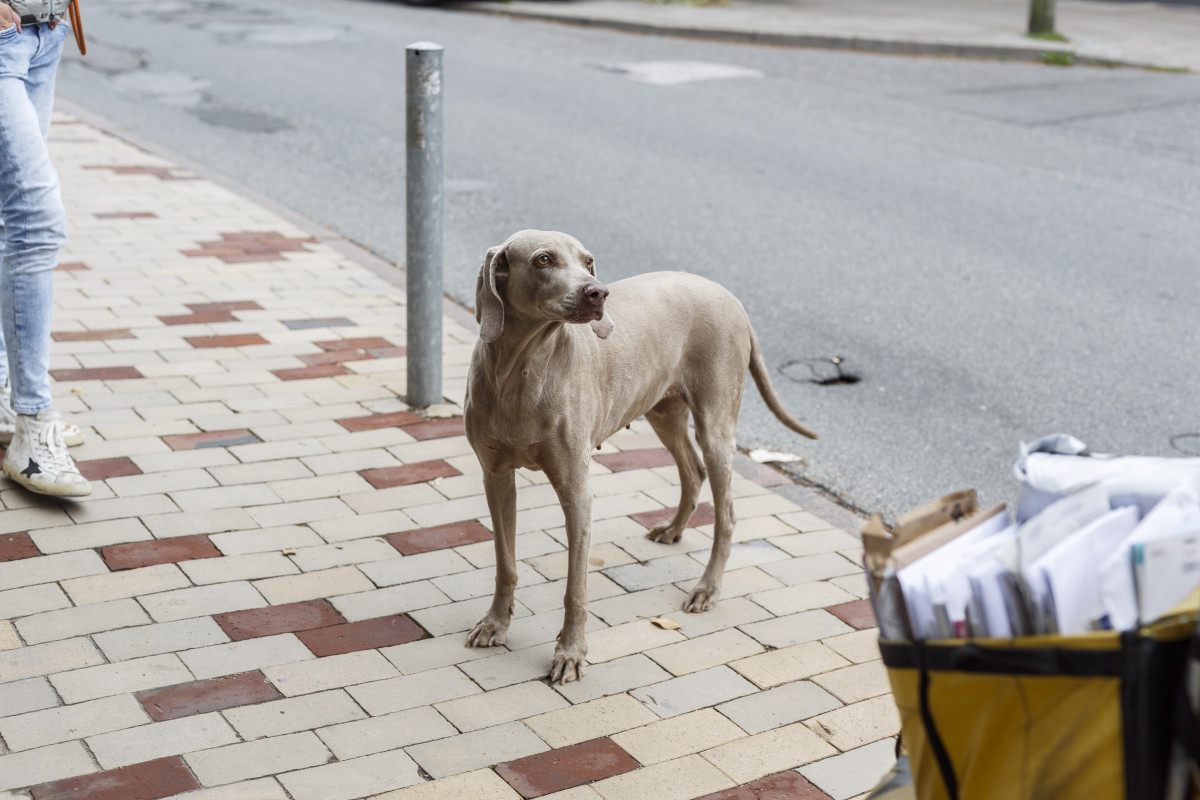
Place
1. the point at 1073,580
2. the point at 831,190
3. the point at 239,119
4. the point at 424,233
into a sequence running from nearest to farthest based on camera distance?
the point at 1073,580, the point at 424,233, the point at 831,190, the point at 239,119

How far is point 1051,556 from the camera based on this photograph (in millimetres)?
1590

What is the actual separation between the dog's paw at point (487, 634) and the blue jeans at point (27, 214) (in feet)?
5.80

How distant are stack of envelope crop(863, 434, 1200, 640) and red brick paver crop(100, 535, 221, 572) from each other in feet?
9.00

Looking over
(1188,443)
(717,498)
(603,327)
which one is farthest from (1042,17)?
(603,327)

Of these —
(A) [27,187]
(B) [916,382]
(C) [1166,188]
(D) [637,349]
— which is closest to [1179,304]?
(B) [916,382]

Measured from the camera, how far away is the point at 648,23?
17.8 metres

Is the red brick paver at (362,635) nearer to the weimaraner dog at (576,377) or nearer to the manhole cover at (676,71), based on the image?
the weimaraner dog at (576,377)

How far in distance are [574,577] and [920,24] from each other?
16.4 m

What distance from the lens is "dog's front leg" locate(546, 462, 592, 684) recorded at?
11.1 ft

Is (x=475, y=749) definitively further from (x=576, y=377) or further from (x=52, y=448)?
(x=52, y=448)

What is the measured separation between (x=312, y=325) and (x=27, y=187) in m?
2.26

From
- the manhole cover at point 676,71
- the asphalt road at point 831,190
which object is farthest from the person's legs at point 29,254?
the manhole cover at point 676,71

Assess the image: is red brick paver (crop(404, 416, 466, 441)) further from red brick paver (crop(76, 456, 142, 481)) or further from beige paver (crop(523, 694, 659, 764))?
beige paver (crop(523, 694, 659, 764))

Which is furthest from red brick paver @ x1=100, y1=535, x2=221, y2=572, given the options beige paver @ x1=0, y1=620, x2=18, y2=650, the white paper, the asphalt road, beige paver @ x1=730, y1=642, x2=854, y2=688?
the white paper
